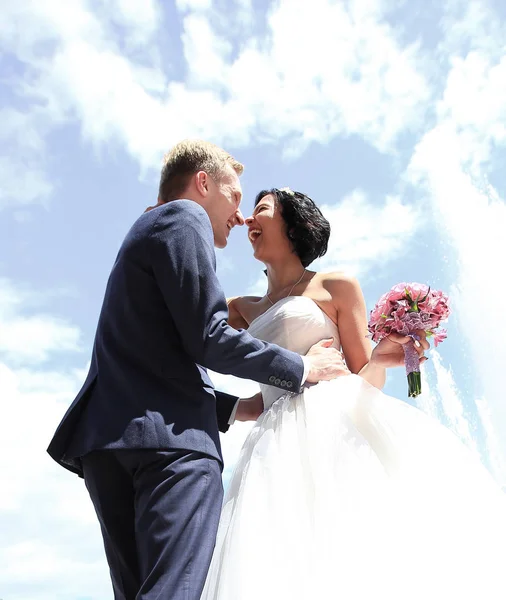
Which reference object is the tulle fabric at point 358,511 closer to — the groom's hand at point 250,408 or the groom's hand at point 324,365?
the groom's hand at point 324,365

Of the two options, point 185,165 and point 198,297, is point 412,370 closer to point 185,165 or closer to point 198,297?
point 198,297

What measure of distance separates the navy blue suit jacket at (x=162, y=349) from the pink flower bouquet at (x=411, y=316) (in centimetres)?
139

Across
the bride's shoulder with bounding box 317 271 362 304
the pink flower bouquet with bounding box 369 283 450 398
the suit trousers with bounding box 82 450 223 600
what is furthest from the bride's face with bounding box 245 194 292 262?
the suit trousers with bounding box 82 450 223 600

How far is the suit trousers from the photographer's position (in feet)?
9.91

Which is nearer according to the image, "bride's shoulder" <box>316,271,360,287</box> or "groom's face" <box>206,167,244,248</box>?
"groom's face" <box>206,167,244,248</box>

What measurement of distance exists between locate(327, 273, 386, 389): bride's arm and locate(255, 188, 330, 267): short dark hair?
1.53ft

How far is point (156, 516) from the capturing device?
311 centimetres

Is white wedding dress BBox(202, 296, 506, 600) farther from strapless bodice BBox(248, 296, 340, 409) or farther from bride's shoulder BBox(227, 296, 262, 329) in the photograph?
bride's shoulder BBox(227, 296, 262, 329)

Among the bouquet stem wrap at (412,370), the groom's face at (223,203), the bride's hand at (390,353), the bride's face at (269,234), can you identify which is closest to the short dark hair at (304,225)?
the bride's face at (269,234)

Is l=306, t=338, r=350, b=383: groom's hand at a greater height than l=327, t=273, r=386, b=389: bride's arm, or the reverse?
l=327, t=273, r=386, b=389: bride's arm

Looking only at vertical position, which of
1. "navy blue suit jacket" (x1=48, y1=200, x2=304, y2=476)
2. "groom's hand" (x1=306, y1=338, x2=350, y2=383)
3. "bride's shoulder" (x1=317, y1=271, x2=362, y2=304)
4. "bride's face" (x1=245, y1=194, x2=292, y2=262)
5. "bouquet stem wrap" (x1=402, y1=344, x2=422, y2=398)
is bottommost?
"navy blue suit jacket" (x1=48, y1=200, x2=304, y2=476)

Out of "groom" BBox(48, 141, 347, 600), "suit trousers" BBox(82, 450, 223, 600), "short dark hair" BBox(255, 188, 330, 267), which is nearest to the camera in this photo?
"suit trousers" BBox(82, 450, 223, 600)

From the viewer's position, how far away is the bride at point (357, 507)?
320 centimetres

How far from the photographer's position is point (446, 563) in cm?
326
